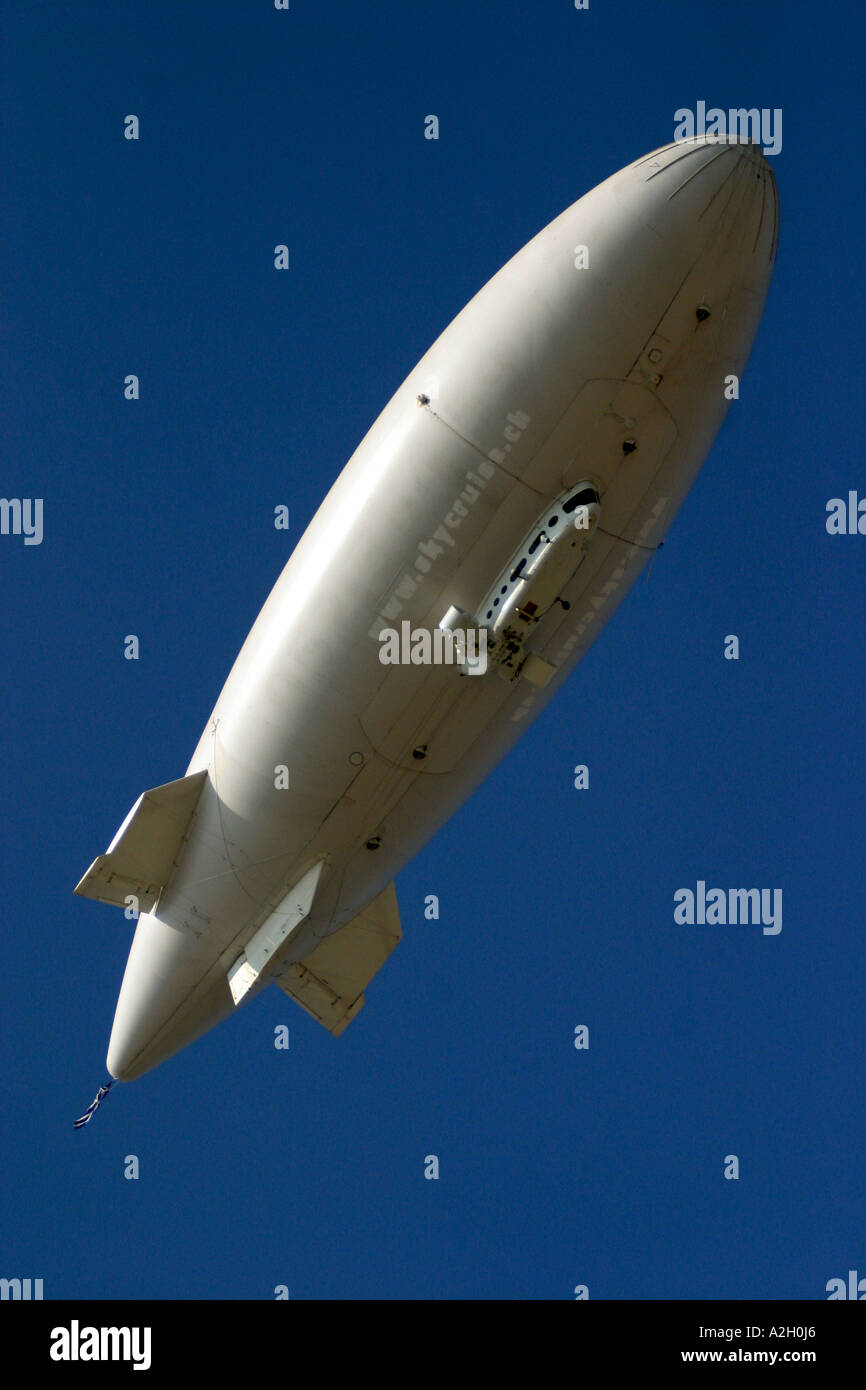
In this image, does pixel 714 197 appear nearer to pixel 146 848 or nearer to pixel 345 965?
pixel 146 848

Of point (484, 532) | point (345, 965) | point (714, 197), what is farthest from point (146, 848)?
point (714, 197)

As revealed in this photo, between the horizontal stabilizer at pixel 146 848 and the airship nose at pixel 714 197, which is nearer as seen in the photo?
the airship nose at pixel 714 197

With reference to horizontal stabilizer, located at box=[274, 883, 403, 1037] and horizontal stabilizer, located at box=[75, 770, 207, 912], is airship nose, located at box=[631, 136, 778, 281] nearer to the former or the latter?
horizontal stabilizer, located at box=[75, 770, 207, 912]

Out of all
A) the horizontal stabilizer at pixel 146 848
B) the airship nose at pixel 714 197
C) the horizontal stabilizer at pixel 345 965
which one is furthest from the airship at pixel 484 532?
the horizontal stabilizer at pixel 345 965

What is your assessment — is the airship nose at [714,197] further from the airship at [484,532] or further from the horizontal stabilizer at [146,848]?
the horizontal stabilizer at [146,848]

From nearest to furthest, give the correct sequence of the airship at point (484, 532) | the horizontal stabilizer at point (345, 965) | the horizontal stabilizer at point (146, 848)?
the airship at point (484, 532) → the horizontal stabilizer at point (146, 848) → the horizontal stabilizer at point (345, 965)

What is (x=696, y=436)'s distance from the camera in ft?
106

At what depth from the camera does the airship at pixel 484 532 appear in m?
31.1

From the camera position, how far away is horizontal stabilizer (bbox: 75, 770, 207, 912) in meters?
35.6

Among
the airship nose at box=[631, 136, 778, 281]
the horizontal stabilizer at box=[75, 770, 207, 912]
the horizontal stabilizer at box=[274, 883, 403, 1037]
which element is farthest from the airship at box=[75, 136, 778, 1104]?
the horizontal stabilizer at box=[274, 883, 403, 1037]

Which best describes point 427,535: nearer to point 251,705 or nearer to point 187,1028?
point 251,705

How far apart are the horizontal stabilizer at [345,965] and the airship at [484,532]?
425cm

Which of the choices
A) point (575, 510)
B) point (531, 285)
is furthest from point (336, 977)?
point (531, 285)

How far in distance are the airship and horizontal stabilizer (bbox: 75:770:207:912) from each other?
0.54ft
